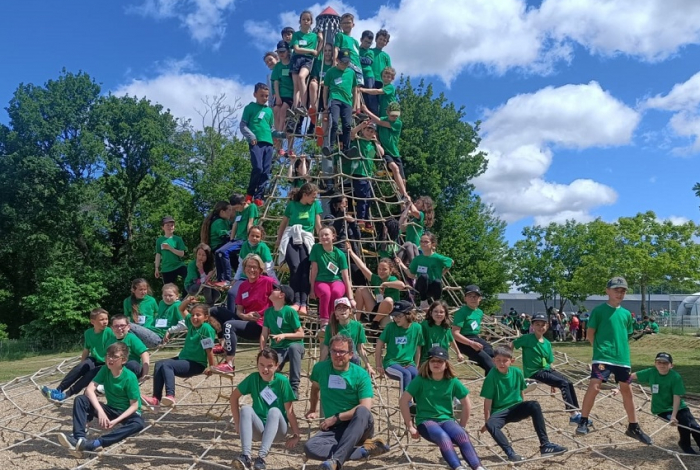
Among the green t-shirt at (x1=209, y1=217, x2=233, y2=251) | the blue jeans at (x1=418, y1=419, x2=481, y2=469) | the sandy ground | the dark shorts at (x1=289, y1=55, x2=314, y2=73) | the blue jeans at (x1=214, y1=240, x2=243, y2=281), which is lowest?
the sandy ground

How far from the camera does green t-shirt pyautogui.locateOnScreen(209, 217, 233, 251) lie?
8.66 m

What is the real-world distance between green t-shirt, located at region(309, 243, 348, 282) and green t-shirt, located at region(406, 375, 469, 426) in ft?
6.36

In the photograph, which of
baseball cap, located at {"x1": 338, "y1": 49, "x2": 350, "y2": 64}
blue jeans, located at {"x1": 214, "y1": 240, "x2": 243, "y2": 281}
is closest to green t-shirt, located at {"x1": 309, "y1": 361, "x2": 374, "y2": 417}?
blue jeans, located at {"x1": 214, "y1": 240, "x2": 243, "y2": 281}

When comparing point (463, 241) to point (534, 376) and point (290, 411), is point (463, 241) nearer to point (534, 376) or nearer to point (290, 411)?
point (534, 376)

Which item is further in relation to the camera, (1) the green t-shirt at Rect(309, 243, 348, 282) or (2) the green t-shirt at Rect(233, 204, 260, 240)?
(2) the green t-shirt at Rect(233, 204, 260, 240)

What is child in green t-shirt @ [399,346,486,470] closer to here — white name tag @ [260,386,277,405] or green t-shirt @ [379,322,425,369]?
green t-shirt @ [379,322,425,369]

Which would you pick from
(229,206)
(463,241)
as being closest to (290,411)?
(229,206)

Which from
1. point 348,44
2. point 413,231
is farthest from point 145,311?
point 348,44

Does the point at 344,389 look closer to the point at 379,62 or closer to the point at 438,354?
the point at 438,354

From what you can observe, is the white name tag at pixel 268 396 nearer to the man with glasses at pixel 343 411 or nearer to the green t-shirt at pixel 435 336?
the man with glasses at pixel 343 411

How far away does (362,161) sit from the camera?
9.41 metres

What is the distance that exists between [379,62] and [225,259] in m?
Result: 4.84

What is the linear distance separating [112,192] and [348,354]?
2392cm

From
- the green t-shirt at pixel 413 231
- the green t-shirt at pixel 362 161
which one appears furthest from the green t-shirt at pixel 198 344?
the green t-shirt at pixel 362 161
